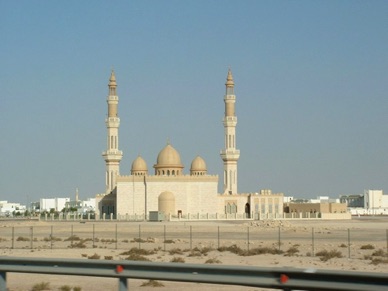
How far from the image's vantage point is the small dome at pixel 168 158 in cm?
9581

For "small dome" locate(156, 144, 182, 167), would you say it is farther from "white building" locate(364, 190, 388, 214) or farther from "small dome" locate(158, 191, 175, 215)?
"white building" locate(364, 190, 388, 214)

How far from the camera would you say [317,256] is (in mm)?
27453

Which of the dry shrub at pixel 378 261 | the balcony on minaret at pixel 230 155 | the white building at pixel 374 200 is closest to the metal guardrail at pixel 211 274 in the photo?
the dry shrub at pixel 378 261

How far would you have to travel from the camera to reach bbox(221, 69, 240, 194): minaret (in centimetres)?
9438

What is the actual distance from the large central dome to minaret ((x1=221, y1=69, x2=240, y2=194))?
19.2ft

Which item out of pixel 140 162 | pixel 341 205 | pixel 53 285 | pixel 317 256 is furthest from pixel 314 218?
pixel 53 285

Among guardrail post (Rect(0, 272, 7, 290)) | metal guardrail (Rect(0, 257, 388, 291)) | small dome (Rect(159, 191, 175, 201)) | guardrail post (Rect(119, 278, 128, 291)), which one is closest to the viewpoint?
metal guardrail (Rect(0, 257, 388, 291))

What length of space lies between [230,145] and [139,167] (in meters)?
11.9

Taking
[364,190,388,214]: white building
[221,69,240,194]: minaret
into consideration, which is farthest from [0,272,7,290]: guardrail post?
[364,190,388,214]: white building

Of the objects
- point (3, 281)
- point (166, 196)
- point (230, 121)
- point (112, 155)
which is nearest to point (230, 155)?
point (230, 121)

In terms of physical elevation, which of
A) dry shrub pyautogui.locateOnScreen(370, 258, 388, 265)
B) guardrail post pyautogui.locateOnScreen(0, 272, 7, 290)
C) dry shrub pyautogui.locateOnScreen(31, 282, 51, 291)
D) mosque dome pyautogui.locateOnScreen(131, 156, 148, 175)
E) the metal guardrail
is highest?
mosque dome pyautogui.locateOnScreen(131, 156, 148, 175)

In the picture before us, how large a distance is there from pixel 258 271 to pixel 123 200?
83.9 metres

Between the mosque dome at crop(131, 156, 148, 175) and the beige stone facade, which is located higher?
the mosque dome at crop(131, 156, 148, 175)

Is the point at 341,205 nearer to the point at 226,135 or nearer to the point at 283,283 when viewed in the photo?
the point at 226,135
